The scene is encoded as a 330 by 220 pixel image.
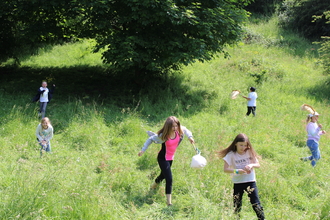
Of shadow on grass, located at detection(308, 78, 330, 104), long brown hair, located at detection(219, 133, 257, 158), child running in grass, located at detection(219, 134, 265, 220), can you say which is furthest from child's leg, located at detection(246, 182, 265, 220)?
shadow on grass, located at detection(308, 78, 330, 104)

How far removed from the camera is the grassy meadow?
4.23 metres

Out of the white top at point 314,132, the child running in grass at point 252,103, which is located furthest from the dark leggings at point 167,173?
the child running in grass at point 252,103

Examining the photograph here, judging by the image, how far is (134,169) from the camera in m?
6.07

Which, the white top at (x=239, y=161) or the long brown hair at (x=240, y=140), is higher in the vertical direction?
the long brown hair at (x=240, y=140)

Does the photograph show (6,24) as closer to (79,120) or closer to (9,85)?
(9,85)

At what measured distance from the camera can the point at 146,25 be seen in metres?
10.9

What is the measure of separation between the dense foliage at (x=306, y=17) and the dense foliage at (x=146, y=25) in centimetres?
1522

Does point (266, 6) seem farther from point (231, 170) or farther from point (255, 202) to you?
point (255, 202)

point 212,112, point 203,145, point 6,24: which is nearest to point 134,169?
point 203,145

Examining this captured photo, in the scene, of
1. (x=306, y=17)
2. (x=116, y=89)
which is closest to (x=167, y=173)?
(x=116, y=89)

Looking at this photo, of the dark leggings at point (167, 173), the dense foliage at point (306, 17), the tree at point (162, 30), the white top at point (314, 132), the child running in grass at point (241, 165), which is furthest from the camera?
the dense foliage at point (306, 17)

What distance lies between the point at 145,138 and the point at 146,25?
5.07 meters

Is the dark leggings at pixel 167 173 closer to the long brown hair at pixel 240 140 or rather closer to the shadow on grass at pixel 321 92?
the long brown hair at pixel 240 140

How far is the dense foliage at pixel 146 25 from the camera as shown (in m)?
9.70
